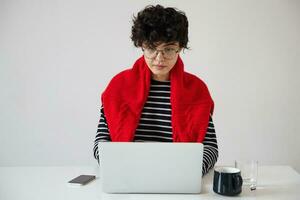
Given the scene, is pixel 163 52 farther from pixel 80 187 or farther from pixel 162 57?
pixel 80 187

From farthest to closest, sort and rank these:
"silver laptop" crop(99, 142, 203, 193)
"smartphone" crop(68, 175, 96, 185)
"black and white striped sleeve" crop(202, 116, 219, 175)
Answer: "black and white striped sleeve" crop(202, 116, 219, 175) < "smartphone" crop(68, 175, 96, 185) < "silver laptop" crop(99, 142, 203, 193)

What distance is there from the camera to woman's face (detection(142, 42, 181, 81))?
1679 millimetres

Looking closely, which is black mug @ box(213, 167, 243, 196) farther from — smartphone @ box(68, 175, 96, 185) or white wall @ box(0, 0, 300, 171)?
white wall @ box(0, 0, 300, 171)

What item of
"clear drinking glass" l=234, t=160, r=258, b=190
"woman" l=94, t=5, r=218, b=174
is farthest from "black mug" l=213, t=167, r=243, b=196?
"woman" l=94, t=5, r=218, b=174

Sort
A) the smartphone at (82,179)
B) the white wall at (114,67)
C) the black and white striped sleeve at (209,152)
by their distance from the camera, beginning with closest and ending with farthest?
the smartphone at (82,179), the black and white striped sleeve at (209,152), the white wall at (114,67)

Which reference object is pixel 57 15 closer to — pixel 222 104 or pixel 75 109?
pixel 75 109

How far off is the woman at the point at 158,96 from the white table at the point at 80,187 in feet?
0.69

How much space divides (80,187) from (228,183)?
53 centimetres

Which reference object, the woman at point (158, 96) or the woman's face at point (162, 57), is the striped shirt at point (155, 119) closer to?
the woman at point (158, 96)

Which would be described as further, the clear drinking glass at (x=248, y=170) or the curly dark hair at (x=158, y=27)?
the curly dark hair at (x=158, y=27)

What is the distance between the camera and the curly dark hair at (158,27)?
1.64 m

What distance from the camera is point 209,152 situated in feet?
5.29

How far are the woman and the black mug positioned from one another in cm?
31

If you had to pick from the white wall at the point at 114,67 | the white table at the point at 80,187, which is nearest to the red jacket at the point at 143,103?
the white table at the point at 80,187
